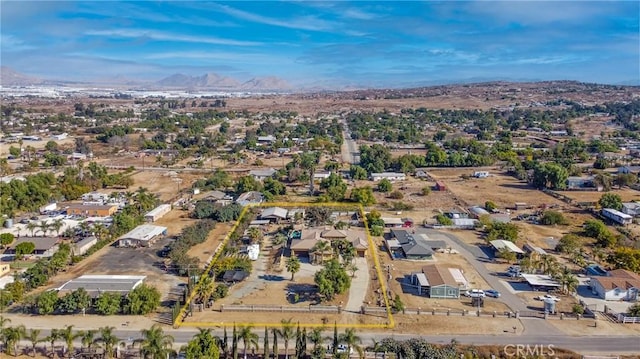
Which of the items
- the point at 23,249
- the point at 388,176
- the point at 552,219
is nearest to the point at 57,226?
the point at 23,249

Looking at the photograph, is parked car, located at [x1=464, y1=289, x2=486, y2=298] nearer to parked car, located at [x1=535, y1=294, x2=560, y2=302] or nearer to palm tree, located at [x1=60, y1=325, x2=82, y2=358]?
parked car, located at [x1=535, y1=294, x2=560, y2=302]

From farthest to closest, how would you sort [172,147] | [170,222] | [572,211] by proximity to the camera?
[172,147] → [572,211] → [170,222]

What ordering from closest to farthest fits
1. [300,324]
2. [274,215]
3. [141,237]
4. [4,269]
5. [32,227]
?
1. [300,324]
2. [4,269]
3. [141,237]
4. [32,227]
5. [274,215]

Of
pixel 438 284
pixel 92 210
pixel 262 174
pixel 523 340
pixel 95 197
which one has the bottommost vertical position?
pixel 523 340

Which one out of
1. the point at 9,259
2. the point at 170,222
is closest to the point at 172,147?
the point at 170,222

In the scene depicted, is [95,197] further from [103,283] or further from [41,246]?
[103,283]

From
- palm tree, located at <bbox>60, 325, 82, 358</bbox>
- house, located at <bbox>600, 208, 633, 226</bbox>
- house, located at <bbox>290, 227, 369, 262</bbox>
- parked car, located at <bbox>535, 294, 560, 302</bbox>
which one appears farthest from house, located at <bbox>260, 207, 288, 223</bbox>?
house, located at <bbox>600, 208, 633, 226</bbox>

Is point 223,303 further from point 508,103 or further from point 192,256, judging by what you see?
point 508,103

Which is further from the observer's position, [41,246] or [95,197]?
[95,197]
